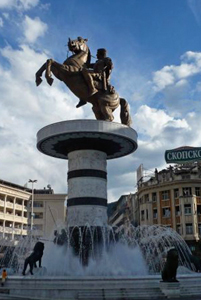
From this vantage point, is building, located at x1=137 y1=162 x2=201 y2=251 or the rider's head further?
building, located at x1=137 y1=162 x2=201 y2=251

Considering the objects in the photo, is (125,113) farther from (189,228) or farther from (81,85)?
(189,228)

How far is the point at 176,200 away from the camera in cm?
5516

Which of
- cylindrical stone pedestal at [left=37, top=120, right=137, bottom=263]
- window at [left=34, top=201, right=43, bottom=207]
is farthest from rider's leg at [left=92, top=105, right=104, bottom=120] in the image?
window at [left=34, top=201, right=43, bottom=207]

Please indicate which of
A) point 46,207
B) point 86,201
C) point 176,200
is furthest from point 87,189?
point 46,207

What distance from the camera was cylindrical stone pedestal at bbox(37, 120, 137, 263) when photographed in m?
19.5

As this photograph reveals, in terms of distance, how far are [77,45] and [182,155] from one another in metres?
37.1

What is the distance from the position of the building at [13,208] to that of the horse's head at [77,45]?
42519mm

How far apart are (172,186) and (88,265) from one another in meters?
39.0

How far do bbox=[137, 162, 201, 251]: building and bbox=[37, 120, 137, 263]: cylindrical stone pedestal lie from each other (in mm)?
34100

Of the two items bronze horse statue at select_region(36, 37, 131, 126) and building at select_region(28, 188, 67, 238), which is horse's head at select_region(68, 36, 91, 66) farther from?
building at select_region(28, 188, 67, 238)

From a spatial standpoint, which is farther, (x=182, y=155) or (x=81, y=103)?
(x=182, y=155)

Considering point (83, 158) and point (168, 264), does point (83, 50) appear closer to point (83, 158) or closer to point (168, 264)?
point (83, 158)

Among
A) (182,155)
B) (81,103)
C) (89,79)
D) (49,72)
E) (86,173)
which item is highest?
(182,155)

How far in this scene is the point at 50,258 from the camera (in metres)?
19.4
